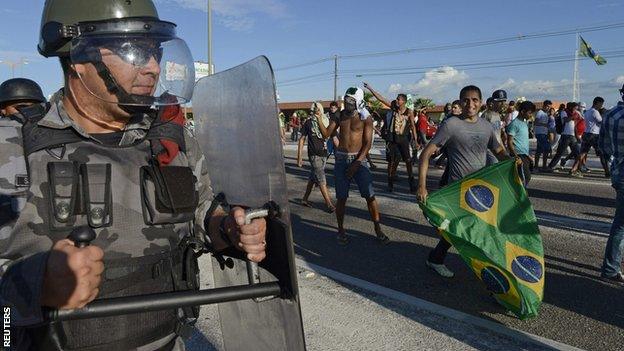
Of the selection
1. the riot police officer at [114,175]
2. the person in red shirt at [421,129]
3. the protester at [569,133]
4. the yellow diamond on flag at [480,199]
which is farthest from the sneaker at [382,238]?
the person in red shirt at [421,129]

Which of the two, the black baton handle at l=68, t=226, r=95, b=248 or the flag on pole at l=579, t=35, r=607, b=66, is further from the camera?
the flag on pole at l=579, t=35, r=607, b=66

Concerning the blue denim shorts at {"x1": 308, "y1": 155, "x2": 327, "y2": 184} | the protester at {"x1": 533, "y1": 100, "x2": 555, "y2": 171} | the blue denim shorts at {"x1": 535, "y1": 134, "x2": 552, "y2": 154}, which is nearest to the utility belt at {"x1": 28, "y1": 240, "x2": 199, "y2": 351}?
the blue denim shorts at {"x1": 308, "y1": 155, "x2": 327, "y2": 184}

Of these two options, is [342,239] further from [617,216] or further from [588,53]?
[588,53]

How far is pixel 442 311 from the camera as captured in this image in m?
3.76

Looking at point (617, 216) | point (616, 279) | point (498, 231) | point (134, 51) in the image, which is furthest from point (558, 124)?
point (134, 51)

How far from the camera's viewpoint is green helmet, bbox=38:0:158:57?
1.55m

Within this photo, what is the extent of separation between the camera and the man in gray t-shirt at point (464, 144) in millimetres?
4648

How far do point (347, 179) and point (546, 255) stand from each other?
2.28 meters

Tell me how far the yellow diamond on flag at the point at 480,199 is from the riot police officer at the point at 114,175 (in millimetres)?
2790

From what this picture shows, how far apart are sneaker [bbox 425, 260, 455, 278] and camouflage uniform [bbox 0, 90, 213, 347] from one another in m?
3.31

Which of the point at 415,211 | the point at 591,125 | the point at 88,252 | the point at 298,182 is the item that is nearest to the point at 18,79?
the point at 88,252

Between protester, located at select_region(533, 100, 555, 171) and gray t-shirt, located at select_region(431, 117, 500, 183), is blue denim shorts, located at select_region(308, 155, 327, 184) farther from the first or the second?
protester, located at select_region(533, 100, 555, 171)

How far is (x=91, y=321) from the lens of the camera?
1450 millimetres

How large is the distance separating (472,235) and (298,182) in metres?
7.36
